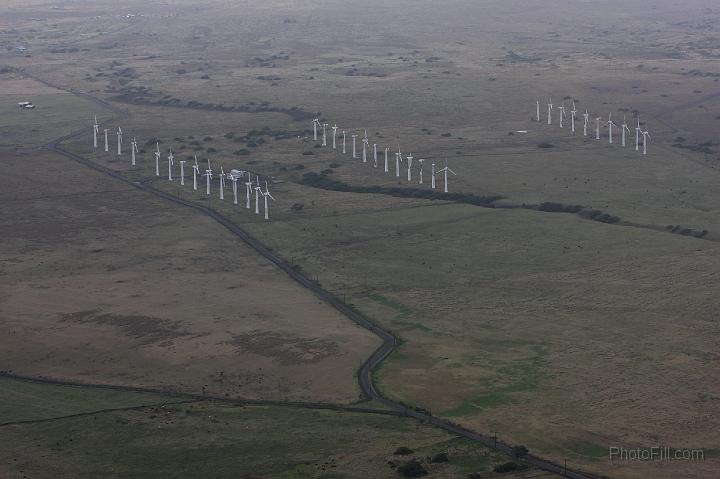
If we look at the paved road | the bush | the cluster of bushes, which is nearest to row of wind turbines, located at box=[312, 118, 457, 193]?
the cluster of bushes

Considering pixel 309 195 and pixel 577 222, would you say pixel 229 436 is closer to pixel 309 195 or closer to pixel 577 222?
pixel 577 222

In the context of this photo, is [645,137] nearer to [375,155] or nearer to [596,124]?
[596,124]

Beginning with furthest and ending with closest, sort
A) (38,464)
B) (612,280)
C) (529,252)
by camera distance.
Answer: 1. (529,252)
2. (612,280)
3. (38,464)

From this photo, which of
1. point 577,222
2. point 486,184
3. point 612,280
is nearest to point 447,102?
point 486,184

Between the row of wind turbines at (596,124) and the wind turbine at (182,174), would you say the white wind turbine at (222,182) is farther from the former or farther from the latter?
the row of wind turbines at (596,124)

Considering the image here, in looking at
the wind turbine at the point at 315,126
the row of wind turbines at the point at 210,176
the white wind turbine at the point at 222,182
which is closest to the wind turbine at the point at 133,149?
the row of wind turbines at the point at 210,176

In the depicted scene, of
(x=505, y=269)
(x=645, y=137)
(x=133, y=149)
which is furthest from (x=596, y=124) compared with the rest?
(x=505, y=269)
